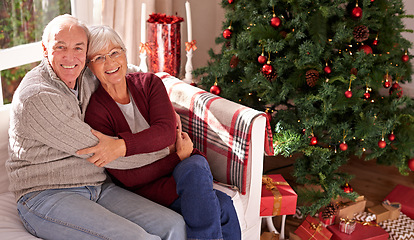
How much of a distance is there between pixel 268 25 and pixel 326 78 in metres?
0.39

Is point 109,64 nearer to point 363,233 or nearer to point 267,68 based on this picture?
point 267,68

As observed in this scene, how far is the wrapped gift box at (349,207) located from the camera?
7.63 feet

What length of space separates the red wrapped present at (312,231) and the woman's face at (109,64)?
1.21 m

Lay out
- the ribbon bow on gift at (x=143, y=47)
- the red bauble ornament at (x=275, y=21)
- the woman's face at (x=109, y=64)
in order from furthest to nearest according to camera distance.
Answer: the ribbon bow on gift at (x=143, y=47)
the red bauble ornament at (x=275, y=21)
the woman's face at (x=109, y=64)

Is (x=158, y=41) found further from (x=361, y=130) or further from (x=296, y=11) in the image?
(x=361, y=130)

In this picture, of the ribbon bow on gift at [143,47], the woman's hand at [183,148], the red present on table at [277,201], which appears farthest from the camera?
the ribbon bow on gift at [143,47]

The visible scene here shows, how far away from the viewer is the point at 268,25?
83.7 inches

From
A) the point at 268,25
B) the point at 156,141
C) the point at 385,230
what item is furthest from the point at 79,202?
the point at 385,230

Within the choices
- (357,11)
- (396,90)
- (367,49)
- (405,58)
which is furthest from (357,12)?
(396,90)

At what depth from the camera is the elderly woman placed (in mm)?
1577

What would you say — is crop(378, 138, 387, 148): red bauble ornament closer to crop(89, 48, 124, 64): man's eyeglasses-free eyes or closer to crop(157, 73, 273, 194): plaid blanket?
crop(157, 73, 273, 194): plaid blanket

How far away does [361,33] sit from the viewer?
6.68 ft

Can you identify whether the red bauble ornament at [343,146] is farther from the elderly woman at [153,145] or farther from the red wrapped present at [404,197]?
the elderly woman at [153,145]

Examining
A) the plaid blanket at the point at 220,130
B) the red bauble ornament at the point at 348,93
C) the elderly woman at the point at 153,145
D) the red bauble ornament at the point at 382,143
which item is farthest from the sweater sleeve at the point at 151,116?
A: the red bauble ornament at the point at 382,143
